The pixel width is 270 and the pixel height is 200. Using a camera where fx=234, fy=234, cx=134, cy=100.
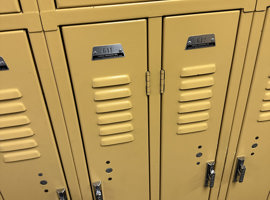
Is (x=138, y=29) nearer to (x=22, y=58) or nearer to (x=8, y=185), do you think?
(x=22, y=58)

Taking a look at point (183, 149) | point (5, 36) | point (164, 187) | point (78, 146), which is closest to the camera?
point (5, 36)

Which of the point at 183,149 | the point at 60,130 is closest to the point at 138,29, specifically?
the point at 60,130

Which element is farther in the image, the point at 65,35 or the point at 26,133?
the point at 26,133

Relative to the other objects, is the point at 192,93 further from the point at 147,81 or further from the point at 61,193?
the point at 61,193

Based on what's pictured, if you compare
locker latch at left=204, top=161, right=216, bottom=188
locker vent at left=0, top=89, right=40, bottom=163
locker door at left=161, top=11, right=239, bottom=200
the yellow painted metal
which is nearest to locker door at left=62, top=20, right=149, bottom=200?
locker door at left=161, top=11, right=239, bottom=200

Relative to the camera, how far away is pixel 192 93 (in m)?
1.06

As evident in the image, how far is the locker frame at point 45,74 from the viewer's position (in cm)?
78

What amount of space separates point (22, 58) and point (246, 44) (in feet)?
2.94

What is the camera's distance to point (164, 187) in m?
1.34

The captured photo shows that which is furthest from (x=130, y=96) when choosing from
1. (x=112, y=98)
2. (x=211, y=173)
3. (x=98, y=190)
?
(x=211, y=173)

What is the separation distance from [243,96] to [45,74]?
90cm

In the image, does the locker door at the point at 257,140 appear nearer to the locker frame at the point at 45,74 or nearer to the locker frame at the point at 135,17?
the locker frame at the point at 135,17

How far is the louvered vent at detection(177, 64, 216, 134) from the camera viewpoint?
1011 mm

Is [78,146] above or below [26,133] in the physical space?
below
